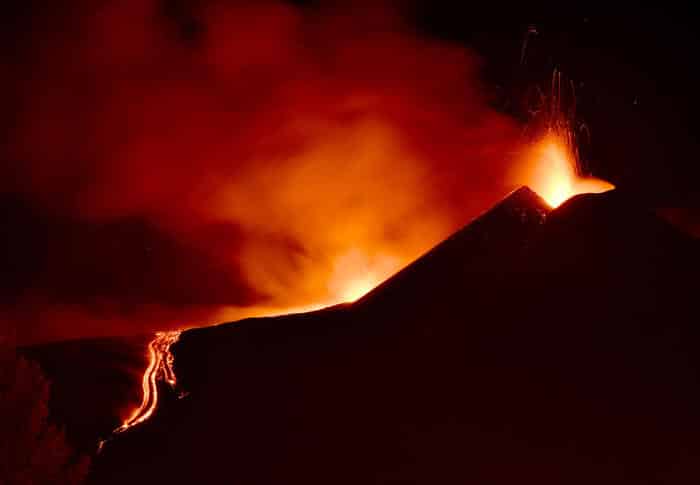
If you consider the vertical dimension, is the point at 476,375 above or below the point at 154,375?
below

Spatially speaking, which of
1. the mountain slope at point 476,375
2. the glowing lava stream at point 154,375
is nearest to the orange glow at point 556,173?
the mountain slope at point 476,375

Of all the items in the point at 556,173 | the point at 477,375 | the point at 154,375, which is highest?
the point at 556,173

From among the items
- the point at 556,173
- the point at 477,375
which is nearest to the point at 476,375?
the point at 477,375

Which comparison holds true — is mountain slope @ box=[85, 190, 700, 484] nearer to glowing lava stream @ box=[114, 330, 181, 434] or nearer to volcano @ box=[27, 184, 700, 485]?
volcano @ box=[27, 184, 700, 485]

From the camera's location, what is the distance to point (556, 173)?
20.3 m

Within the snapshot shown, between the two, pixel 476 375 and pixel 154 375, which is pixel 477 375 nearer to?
pixel 476 375

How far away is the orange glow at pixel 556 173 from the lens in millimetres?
19922

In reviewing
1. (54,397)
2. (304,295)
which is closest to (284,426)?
(54,397)

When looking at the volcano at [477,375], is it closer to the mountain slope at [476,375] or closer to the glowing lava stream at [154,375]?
the mountain slope at [476,375]

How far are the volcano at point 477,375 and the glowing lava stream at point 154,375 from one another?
208 millimetres

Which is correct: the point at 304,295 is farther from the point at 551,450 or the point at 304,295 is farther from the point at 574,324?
the point at 551,450

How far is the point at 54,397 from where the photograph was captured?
14.2 meters

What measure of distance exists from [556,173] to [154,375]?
1042 centimetres

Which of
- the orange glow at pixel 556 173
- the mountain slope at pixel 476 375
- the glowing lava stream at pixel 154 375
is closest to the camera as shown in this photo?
A: the mountain slope at pixel 476 375
